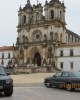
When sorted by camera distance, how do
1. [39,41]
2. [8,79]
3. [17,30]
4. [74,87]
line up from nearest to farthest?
[8,79], [74,87], [39,41], [17,30]

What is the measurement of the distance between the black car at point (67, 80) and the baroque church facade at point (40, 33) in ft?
166

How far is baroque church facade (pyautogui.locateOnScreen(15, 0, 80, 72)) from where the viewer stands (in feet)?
251

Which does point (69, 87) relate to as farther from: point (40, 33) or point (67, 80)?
point (40, 33)

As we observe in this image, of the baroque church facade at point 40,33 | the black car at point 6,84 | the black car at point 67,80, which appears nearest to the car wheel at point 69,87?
the black car at point 67,80

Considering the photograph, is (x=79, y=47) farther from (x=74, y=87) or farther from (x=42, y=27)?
(x=74, y=87)

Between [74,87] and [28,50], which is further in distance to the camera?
[28,50]

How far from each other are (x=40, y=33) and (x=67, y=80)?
60079mm

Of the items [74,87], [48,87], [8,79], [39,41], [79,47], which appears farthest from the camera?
[39,41]

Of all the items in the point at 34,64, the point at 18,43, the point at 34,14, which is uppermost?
the point at 34,14

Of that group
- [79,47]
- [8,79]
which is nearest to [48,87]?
[8,79]

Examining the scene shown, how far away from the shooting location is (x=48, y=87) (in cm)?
2359

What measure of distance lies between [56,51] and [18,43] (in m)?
11.5

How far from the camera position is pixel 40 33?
8075 centimetres

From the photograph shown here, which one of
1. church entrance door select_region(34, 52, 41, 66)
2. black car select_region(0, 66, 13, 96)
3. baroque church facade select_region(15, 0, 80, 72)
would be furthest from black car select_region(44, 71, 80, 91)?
church entrance door select_region(34, 52, 41, 66)
